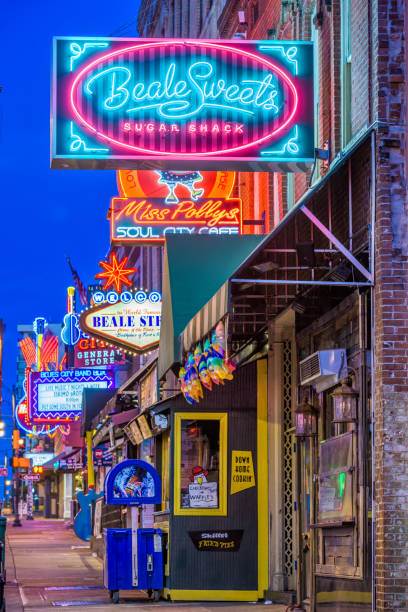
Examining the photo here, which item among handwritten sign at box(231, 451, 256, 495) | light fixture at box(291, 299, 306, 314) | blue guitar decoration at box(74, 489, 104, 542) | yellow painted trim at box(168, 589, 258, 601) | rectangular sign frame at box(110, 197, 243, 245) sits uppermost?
rectangular sign frame at box(110, 197, 243, 245)

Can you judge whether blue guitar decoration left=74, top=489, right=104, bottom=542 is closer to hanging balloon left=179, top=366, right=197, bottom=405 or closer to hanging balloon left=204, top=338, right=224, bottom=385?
hanging balloon left=179, top=366, right=197, bottom=405

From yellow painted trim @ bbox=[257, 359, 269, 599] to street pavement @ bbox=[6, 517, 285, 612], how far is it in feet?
1.97

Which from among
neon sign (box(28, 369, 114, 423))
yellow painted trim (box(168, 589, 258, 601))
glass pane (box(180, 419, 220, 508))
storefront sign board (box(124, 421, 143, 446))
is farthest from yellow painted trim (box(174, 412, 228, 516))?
neon sign (box(28, 369, 114, 423))

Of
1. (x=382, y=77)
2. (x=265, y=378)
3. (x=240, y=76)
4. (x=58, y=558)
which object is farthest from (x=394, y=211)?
(x=58, y=558)

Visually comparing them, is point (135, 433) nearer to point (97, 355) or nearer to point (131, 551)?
point (131, 551)

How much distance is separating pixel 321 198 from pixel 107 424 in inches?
662

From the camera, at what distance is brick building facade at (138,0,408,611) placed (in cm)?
1150

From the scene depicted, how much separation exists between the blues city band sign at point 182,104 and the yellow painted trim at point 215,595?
20.8 feet

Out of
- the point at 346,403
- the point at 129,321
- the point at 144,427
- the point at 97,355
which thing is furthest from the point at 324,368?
the point at 97,355

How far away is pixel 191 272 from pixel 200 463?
2.99 meters

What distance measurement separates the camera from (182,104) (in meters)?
14.0

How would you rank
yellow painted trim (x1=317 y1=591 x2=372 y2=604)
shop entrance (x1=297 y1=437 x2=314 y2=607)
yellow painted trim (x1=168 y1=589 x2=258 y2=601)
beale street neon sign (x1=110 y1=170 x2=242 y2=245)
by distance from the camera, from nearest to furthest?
yellow painted trim (x1=317 y1=591 x2=372 y2=604)
shop entrance (x1=297 y1=437 x2=314 y2=607)
yellow painted trim (x1=168 y1=589 x2=258 y2=601)
beale street neon sign (x1=110 y1=170 x2=242 y2=245)

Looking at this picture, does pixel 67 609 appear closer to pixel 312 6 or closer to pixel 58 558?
pixel 312 6

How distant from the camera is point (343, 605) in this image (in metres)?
12.3
